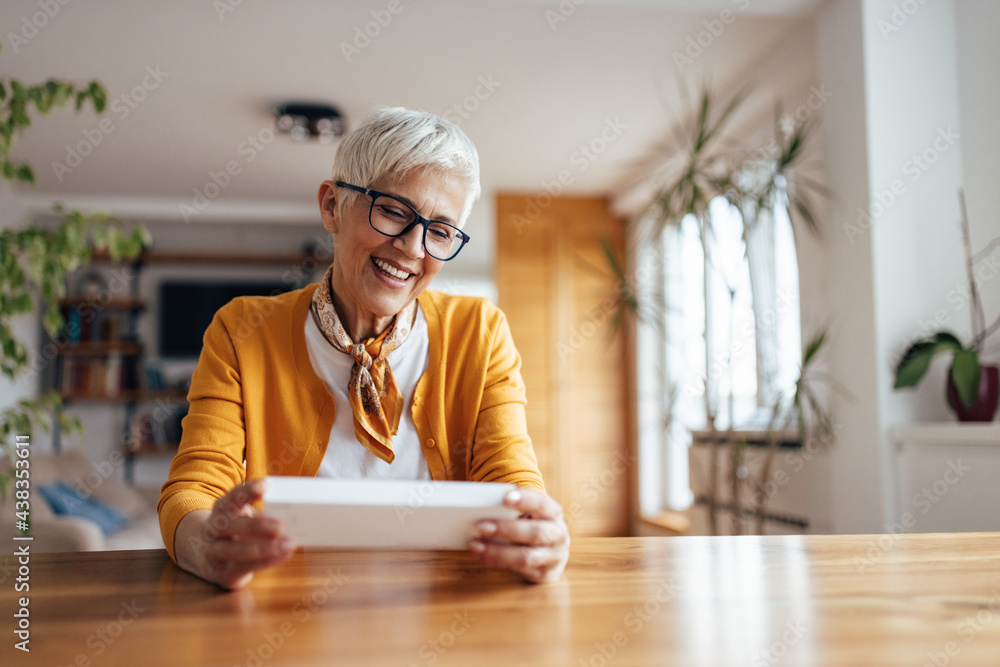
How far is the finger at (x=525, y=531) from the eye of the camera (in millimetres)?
796

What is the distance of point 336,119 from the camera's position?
4.33 meters

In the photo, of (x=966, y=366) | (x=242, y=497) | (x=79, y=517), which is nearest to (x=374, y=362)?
(x=242, y=497)

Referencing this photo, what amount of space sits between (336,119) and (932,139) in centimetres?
306

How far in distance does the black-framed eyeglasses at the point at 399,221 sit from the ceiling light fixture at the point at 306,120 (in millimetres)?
3276

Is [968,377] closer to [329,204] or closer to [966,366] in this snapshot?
[966,366]

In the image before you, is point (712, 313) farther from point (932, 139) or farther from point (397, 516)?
point (397, 516)

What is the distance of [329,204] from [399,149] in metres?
0.23

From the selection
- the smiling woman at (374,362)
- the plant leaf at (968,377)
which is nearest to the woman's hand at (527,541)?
the smiling woman at (374,362)

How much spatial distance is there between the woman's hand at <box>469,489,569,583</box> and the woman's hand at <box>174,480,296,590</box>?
206 mm

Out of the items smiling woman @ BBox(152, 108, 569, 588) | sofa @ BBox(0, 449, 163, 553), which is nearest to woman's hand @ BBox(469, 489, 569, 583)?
smiling woman @ BBox(152, 108, 569, 588)

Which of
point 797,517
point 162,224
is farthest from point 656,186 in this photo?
point 162,224

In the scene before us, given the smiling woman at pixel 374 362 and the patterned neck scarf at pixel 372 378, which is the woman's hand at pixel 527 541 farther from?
the patterned neck scarf at pixel 372 378

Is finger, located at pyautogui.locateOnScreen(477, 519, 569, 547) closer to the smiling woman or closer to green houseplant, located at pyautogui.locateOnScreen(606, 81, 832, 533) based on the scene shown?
the smiling woman

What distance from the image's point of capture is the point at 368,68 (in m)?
3.81
